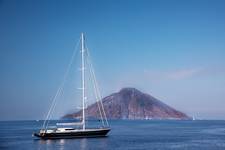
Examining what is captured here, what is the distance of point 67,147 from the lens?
52781 millimetres

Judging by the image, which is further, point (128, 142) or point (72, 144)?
point (128, 142)

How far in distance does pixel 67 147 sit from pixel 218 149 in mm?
20779

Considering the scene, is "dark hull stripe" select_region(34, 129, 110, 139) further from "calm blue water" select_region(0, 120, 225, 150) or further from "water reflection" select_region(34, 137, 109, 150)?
"calm blue water" select_region(0, 120, 225, 150)

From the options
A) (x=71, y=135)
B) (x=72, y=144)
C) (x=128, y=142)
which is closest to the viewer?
(x=72, y=144)

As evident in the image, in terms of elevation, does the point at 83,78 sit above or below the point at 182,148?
above

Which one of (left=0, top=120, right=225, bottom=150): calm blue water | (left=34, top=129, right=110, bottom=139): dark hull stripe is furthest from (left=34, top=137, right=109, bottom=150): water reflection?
(left=34, top=129, right=110, bottom=139): dark hull stripe

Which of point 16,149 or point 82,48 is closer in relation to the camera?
point 16,149

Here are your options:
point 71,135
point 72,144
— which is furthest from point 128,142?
point 72,144

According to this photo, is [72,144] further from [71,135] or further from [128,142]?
[128,142]

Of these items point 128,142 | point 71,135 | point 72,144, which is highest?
point 71,135

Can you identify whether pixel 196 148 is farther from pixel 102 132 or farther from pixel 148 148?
pixel 102 132

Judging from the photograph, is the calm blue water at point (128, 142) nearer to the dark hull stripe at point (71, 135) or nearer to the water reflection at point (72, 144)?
the water reflection at point (72, 144)

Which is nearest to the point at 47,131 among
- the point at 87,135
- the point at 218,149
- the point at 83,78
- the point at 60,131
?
the point at 60,131

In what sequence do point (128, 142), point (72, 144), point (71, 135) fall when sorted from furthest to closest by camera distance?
point (71, 135)
point (128, 142)
point (72, 144)
